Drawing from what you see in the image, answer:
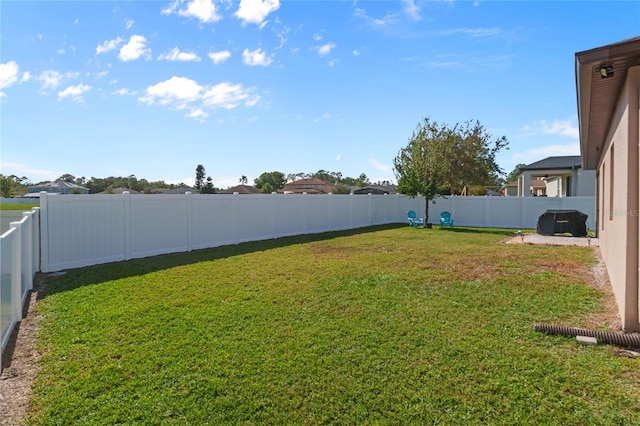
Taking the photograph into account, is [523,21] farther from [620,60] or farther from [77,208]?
[77,208]

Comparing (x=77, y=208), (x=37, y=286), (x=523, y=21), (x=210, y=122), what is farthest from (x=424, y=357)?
(x=210, y=122)

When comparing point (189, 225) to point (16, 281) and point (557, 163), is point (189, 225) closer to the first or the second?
point (16, 281)

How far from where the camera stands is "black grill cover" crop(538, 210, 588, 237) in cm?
1426

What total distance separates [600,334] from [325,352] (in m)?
2.99

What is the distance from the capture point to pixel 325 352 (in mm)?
3814

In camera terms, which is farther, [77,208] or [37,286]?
[77,208]

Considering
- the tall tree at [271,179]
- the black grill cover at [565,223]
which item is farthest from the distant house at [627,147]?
the tall tree at [271,179]

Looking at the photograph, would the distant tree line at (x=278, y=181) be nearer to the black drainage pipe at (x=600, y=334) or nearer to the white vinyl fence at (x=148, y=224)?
the white vinyl fence at (x=148, y=224)

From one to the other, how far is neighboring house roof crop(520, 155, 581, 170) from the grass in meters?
18.4

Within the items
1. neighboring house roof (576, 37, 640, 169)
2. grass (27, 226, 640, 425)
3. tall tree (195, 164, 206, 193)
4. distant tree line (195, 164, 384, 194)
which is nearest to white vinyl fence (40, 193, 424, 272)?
grass (27, 226, 640, 425)

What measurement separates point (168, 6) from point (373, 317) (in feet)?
31.3

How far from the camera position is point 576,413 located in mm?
2709

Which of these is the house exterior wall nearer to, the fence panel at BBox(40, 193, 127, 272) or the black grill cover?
the black grill cover

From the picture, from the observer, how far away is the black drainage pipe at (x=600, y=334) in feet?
12.8
